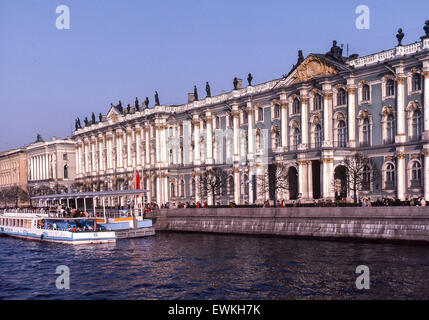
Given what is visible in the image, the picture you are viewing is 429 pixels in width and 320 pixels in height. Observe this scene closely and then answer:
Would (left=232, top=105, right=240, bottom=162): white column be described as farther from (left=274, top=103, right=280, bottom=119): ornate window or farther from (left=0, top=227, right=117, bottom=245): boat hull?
(left=0, top=227, right=117, bottom=245): boat hull

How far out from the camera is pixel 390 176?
57.3 metres

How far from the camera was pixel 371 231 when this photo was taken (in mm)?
43781

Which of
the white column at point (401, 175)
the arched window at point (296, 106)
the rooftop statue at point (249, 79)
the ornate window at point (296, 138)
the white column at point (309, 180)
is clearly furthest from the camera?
the rooftop statue at point (249, 79)

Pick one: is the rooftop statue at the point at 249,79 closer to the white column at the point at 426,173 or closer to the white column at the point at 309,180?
the white column at the point at 309,180

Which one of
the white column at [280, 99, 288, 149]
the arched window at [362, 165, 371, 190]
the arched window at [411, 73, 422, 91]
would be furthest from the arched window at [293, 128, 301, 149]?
the arched window at [411, 73, 422, 91]

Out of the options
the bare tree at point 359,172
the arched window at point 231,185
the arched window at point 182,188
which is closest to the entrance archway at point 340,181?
the bare tree at point 359,172

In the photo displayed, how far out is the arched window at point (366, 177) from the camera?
5850 centimetres

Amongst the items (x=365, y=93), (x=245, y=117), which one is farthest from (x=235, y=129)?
(x=365, y=93)

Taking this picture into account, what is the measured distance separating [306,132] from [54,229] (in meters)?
29.7

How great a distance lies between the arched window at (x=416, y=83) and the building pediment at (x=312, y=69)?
30.1ft

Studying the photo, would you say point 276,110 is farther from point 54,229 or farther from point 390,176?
point 54,229

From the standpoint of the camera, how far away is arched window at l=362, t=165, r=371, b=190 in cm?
5850

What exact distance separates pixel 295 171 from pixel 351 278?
37987 millimetres
